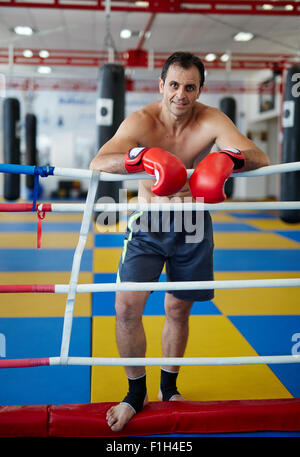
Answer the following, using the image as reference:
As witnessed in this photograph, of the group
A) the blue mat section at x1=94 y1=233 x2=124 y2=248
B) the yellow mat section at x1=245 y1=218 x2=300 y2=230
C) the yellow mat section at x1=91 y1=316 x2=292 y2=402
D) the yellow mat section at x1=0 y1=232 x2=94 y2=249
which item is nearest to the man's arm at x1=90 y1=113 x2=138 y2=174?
the yellow mat section at x1=91 y1=316 x2=292 y2=402

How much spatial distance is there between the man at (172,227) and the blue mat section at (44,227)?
541cm

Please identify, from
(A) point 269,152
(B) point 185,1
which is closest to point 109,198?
(B) point 185,1

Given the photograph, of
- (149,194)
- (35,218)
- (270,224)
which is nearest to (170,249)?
(149,194)

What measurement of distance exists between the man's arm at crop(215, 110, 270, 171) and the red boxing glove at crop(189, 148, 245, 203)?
0.16m

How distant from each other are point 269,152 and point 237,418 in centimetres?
1190

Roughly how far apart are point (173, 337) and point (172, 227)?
53 centimetres

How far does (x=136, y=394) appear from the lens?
5.94 feet

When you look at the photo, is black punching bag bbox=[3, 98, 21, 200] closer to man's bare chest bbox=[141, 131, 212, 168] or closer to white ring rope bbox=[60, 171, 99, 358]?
man's bare chest bbox=[141, 131, 212, 168]

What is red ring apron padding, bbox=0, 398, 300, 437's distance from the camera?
1.71 m

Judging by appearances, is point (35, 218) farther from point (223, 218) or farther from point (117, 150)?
point (117, 150)

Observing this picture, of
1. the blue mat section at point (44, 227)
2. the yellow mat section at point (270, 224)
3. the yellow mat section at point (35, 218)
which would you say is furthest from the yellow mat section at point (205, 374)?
the yellow mat section at point (35, 218)

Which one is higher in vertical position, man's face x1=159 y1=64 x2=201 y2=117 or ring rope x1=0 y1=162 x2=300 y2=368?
man's face x1=159 y1=64 x2=201 y2=117

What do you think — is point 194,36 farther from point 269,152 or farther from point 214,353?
point 214,353
